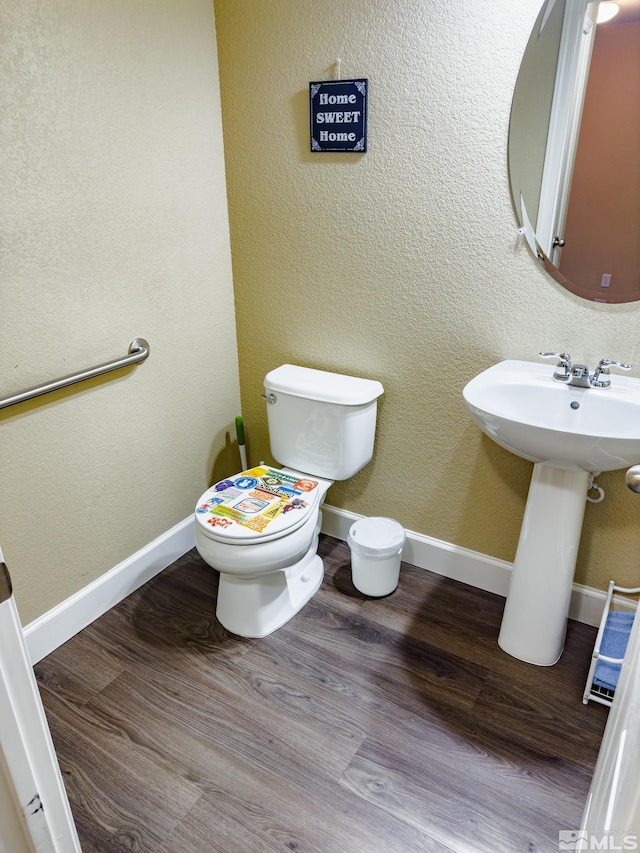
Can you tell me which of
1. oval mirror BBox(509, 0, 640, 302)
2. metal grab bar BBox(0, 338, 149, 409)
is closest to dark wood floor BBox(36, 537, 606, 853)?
metal grab bar BBox(0, 338, 149, 409)

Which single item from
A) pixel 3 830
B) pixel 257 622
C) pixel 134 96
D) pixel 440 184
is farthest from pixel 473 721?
pixel 134 96

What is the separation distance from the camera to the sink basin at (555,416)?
1.34 metres

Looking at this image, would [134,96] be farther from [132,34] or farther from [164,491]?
[164,491]

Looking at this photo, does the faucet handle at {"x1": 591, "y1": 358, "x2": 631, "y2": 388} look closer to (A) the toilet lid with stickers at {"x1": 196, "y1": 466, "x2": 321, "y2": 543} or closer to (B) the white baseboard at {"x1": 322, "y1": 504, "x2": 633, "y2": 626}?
(B) the white baseboard at {"x1": 322, "y1": 504, "x2": 633, "y2": 626}

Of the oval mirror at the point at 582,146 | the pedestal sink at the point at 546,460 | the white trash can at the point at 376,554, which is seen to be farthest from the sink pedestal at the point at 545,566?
the oval mirror at the point at 582,146

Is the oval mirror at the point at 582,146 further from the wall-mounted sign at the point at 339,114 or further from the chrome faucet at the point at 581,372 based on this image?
the wall-mounted sign at the point at 339,114

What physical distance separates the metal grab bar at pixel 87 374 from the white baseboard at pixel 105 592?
2.29 ft

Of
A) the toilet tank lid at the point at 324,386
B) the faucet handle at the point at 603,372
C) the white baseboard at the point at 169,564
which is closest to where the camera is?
the faucet handle at the point at 603,372

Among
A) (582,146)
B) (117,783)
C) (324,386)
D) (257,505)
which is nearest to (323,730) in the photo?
(117,783)

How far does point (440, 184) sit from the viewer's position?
1.73 meters

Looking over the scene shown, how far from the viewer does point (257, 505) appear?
1.85 metres

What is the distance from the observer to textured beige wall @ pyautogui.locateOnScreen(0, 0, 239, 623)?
1515 mm

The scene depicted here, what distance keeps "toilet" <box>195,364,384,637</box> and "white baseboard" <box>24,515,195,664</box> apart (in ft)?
1.21

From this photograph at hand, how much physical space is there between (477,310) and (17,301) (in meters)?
1.32
